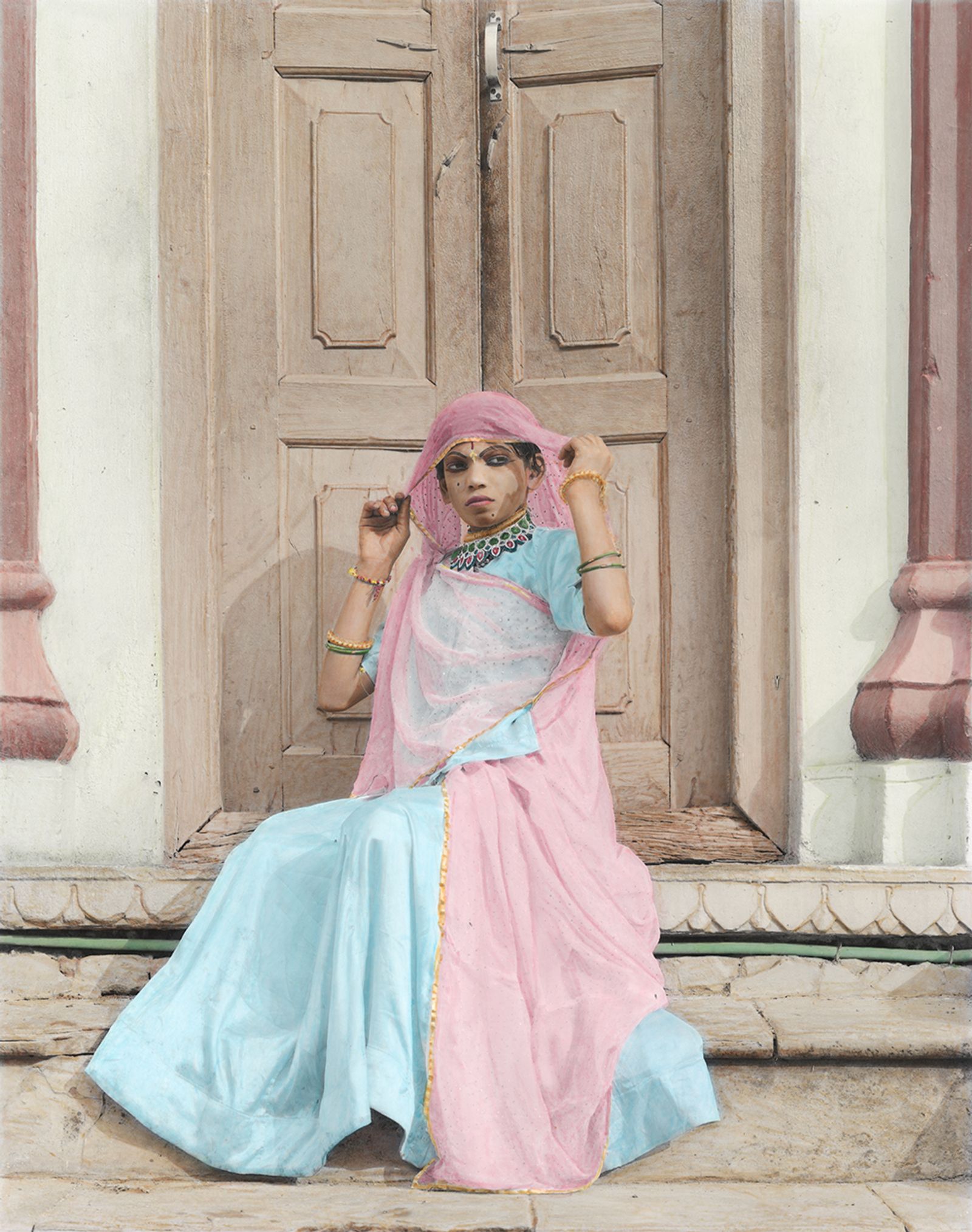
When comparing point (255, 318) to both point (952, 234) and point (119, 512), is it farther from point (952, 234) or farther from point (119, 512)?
point (952, 234)

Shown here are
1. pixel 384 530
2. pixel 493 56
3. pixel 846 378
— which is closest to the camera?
pixel 384 530

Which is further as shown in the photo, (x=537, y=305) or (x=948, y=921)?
(x=537, y=305)

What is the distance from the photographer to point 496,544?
312 centimetres

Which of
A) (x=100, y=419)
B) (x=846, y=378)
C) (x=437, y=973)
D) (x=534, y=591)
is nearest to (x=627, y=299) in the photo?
(x=846, y=378)

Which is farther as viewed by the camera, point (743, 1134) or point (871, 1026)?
point (871, 1026)

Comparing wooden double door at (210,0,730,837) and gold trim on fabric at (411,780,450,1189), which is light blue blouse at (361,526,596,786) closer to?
gold trim on fabric at (411,780,450,1189)

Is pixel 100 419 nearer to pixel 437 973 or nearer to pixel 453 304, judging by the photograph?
pixel 453 304

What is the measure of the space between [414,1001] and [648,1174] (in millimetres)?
567

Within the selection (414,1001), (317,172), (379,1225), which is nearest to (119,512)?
(317,172)

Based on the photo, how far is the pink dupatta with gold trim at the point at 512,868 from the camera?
2508 mm

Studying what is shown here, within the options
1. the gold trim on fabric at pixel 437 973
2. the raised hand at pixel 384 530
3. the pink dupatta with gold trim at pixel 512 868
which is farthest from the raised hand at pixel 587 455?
the gold trim on fabric at pixel 437 973

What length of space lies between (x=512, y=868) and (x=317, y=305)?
1854 mm

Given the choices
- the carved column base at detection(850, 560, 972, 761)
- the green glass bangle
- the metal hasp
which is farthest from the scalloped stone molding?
the metal hasp

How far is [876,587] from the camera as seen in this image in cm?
338
